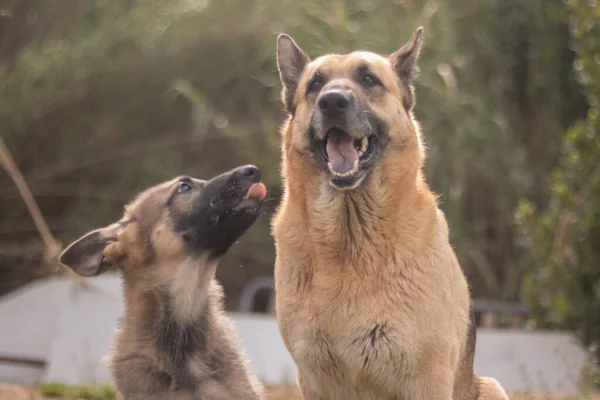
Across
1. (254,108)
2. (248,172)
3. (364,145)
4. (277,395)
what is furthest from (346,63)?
(254,108)

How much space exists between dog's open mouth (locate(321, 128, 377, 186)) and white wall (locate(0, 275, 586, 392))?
3.01 meters

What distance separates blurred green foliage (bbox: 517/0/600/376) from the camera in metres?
7.90

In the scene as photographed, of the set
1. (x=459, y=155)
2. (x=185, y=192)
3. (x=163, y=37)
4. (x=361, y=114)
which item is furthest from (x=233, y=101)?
(x=361, y=114)

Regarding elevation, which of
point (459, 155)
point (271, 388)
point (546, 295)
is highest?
point (459, 155)

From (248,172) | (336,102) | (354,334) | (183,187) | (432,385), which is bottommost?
(432,385)

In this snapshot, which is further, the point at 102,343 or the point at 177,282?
the point at 102,343

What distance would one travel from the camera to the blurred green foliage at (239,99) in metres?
9.09

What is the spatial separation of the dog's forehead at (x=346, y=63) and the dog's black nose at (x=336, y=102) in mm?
340

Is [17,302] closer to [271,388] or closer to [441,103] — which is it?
[271,388]

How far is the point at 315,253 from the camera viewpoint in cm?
455

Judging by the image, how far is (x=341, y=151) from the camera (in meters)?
4.64

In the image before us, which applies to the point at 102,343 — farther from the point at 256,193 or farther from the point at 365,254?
the point at 365,254

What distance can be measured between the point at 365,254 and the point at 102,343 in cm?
473

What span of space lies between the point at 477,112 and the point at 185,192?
184 inches
